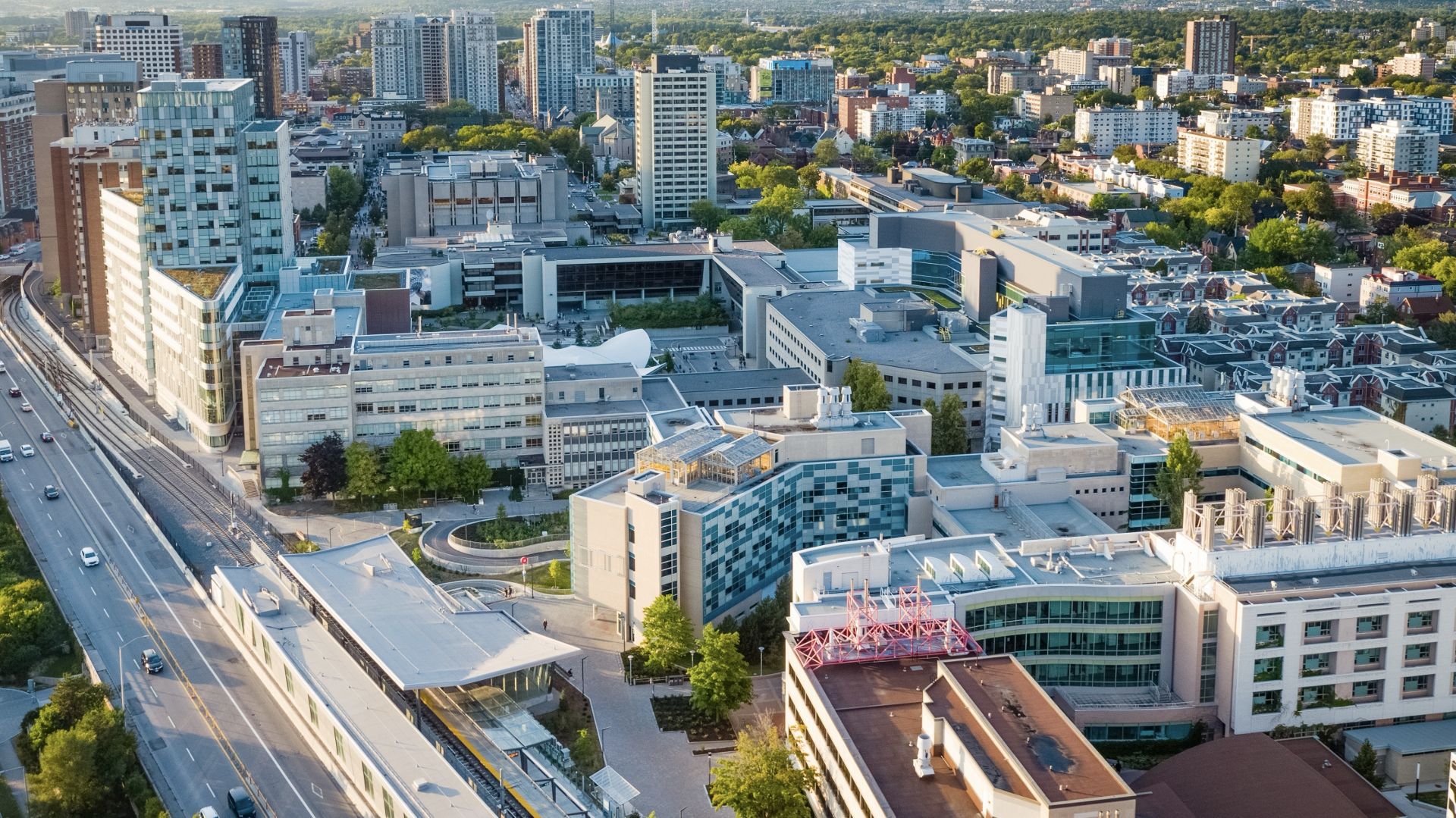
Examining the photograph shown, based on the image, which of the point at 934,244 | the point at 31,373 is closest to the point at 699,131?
the point at 934,244

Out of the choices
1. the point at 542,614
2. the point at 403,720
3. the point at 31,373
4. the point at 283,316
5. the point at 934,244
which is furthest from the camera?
the point at 934,244

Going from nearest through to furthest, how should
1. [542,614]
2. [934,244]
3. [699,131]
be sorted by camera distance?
[542,614]
[934,244]
[699,131]

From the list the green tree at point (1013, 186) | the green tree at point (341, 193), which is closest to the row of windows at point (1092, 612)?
the green tree at point (1013, 186)

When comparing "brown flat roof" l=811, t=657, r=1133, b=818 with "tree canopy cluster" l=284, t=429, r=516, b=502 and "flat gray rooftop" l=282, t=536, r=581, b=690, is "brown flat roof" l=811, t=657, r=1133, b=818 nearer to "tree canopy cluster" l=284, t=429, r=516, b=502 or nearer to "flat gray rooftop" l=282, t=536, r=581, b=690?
"flat gray rooftop" l=282, t=536, r=581, b=690

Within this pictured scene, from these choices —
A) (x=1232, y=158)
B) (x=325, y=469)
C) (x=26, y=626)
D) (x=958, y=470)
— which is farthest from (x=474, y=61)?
(x=26, y=626)

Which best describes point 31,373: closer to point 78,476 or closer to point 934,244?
point 78,476

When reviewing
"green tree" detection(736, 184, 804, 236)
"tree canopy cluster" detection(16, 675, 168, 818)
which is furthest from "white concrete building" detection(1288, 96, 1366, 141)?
"tree canopy cluster" detection(16, 675, 168, 818)
